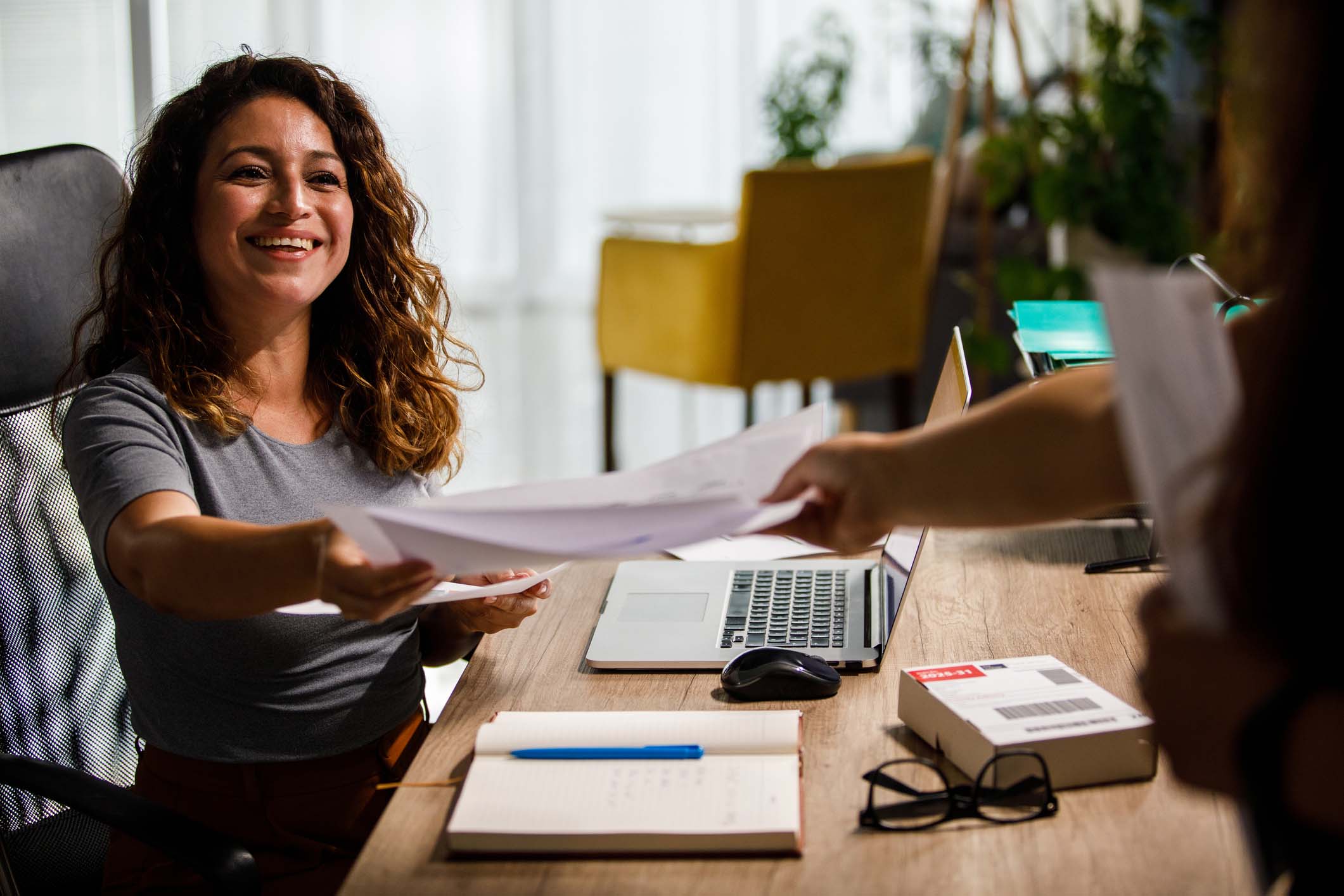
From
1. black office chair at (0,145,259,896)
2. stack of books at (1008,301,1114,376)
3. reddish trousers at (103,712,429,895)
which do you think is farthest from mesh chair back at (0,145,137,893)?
stack of books at (1008,301,1114,376)

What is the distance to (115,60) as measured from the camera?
269 cm

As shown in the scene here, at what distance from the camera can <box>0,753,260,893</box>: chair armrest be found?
36.5 inches

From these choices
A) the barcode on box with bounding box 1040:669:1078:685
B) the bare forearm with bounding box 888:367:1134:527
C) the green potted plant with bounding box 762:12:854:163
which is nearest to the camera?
the bare forearm with bounding box 888:367:1134:527

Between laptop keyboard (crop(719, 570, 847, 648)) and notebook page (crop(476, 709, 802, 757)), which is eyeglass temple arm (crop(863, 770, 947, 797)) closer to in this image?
notebook page (crop(476, 709, 802, 757))

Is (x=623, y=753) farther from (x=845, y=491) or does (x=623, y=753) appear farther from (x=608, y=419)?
(x=608, y=419)

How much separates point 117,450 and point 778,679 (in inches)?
23.7

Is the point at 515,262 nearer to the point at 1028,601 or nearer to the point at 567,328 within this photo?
the point at 567,328

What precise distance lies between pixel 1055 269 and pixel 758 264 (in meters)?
0.81

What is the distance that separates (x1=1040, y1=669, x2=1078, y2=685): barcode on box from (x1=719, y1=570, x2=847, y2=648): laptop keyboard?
22cm

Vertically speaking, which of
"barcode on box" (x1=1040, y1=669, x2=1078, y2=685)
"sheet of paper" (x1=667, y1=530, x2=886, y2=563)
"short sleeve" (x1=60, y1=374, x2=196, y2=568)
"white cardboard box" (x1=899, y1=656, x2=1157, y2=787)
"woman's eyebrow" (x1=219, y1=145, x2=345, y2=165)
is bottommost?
"sheet of paper" (x1=667, y1=530, x2=886, y2=563)

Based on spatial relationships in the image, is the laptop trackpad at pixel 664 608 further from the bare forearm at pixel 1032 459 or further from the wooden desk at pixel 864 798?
the bare forearm at pixel 1032 459

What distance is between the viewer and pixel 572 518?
2.68 feet

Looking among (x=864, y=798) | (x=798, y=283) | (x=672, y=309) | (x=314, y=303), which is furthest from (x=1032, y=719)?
(x=672, y=309)

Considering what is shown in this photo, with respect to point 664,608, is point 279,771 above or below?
below
